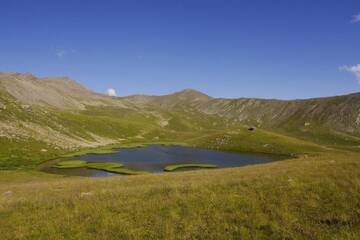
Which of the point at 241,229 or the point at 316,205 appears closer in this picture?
the point at 241,229

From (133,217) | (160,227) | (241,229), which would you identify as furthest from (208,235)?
(133,217)

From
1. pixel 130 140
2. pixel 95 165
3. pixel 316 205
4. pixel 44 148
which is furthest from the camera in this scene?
pixel 130 140

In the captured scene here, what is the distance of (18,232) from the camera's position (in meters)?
15.4

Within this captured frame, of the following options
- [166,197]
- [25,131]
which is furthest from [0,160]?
[166,197]

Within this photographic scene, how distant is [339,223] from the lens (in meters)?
13.6

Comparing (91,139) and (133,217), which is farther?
(91,139)

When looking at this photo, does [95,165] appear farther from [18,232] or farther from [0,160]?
[18,232]

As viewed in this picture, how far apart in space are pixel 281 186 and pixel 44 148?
122038mm

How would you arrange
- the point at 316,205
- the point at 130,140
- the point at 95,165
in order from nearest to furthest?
the point at 316,205 → the point at 95,165 → the point at 130,140

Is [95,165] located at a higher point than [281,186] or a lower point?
lower

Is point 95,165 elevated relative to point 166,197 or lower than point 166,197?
lower

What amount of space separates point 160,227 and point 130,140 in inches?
7415

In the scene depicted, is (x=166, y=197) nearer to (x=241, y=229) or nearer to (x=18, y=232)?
(x=241, y=229)

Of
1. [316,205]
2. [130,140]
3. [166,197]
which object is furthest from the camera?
[130,140]
